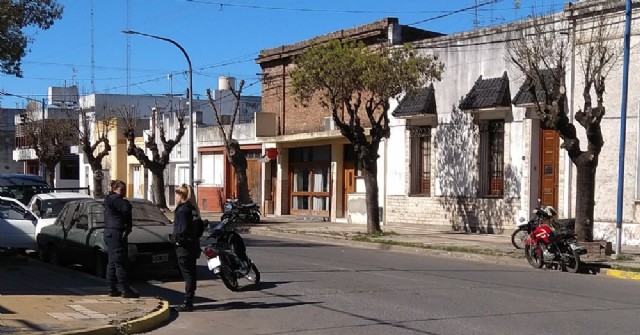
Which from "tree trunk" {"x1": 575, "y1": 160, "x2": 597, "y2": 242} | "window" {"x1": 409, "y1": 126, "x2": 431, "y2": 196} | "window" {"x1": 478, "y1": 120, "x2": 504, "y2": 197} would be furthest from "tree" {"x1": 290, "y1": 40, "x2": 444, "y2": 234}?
"tree trunk" {"x1": 575, "y1": 160, "x2": 597, "y2": 242}

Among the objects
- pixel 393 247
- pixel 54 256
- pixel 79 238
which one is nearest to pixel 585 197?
pixel 393 247

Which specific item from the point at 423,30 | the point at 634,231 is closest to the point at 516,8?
the point at 634,231

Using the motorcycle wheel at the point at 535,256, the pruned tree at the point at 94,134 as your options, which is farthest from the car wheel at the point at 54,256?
the pruned tree at the point at 94,134

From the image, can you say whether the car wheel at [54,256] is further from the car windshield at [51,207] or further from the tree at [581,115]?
the tree at [581,115]

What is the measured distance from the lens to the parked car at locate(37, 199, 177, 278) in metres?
13.9

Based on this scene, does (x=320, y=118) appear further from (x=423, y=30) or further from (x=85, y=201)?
(x=85, y=201)

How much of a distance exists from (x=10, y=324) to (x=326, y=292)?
5.24 metres

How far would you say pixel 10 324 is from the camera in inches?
350

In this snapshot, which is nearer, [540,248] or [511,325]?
[511,325]

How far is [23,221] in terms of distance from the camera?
58.8ft

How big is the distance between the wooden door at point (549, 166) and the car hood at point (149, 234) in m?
12.7

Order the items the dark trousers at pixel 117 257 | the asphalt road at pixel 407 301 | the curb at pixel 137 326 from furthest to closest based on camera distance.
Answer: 1. the dark trousers at pixel 117 257
2. the asphalt road at pixel 407 301
3. the curb at pixel 137 326

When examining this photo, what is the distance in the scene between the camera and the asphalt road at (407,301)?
32.2 feet

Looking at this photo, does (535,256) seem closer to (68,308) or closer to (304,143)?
(68,308)
